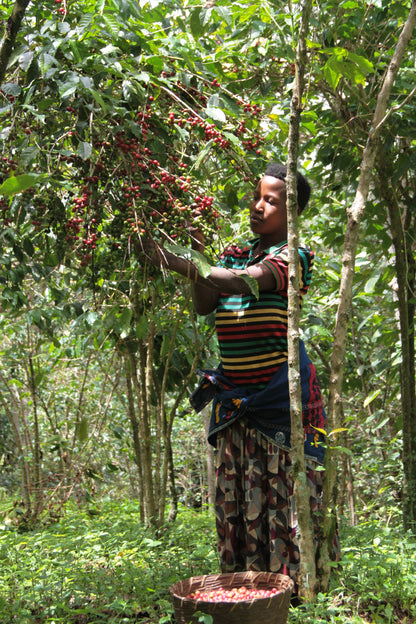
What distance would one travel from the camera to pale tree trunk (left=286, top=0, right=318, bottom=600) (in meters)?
1.74

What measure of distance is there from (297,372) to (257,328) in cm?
39

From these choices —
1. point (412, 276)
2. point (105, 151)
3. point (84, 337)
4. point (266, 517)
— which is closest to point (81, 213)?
point (105, 151)

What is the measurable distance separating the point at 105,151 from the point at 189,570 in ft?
4.99

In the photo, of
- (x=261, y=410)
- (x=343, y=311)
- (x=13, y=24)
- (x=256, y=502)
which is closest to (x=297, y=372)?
(x=343, y=311)

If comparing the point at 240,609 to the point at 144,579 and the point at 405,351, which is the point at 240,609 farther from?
the point at 405,351

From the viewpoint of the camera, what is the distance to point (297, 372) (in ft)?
5.70

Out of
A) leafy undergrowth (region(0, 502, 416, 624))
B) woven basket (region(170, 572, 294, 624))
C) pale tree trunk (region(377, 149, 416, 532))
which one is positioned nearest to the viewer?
woven basket (region(170, 572, 294, 624))

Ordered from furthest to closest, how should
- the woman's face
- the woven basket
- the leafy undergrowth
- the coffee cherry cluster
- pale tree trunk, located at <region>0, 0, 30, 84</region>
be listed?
the woman's face
the leafy undergrowth
the coffee cherry cluster
the woven basket
pale tree trunk, located at <region>0, 0, 30, 84</region>

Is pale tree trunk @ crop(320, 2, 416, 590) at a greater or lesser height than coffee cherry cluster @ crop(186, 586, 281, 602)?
greater

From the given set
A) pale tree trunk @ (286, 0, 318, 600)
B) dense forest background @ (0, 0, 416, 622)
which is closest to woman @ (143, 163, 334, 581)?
dense forest background @ (0, 0, 416, 622)

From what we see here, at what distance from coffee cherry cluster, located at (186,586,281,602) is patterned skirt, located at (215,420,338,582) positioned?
0.84ft

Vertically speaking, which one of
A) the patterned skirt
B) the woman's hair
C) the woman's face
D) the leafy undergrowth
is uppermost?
the woman's hair

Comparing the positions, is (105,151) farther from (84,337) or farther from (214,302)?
(84,337)

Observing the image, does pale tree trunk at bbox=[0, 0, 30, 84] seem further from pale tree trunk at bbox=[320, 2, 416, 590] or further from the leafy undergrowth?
the leafy undergrowth
